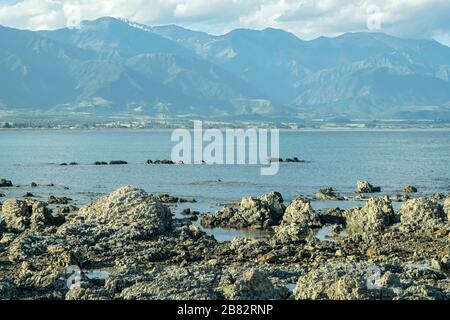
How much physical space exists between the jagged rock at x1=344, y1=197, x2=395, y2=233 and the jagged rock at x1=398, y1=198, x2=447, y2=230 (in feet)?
3.32

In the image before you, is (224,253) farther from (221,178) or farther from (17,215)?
Answer: (221,178)

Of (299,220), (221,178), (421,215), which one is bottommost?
(221,178)

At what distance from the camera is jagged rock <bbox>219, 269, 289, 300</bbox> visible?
25.5 m

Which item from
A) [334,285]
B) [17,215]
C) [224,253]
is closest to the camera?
[334,285]

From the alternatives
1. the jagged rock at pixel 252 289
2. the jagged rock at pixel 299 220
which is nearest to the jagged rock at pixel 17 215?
the jagged rock at pixel 299 220

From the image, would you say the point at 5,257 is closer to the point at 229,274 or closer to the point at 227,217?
the point at 229,274

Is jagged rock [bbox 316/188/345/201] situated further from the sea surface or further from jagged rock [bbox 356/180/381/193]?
jagged rock [bbox 356/180/381/193]

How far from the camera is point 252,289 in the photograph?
25.8 m

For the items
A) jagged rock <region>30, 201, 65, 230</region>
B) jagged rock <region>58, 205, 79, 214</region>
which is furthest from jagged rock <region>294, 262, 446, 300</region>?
jagged rock <region>58, 205, 79, 214</region>

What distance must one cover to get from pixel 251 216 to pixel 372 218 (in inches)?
348

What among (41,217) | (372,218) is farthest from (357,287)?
(41,217)

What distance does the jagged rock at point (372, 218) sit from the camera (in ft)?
164

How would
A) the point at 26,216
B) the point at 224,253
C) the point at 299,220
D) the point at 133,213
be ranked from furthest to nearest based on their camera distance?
the point at 299,220 < the point at 26,216 < the point at 133,213 < the point at 224,253
